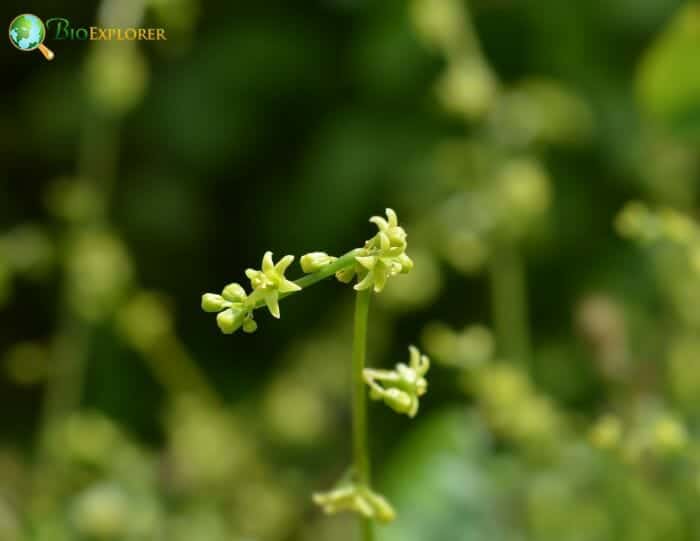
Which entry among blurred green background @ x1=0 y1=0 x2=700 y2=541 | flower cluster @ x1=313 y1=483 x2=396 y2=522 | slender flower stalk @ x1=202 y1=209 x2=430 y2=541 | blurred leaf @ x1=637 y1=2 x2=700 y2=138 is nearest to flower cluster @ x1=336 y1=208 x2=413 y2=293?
slender flower stalk @ x1=202 y1=209 x2=430 y2=541

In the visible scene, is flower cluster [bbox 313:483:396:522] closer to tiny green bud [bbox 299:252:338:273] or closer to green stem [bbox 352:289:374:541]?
green stem [bbox 352:289:374:541]

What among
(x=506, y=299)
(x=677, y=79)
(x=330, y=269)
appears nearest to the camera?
(x=330, y=269)

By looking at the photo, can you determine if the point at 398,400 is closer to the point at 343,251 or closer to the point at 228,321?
the point at 228,321

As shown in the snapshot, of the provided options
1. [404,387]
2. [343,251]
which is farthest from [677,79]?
[343,251]

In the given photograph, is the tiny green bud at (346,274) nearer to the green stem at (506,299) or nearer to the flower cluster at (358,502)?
the flower cluster at (358,502)

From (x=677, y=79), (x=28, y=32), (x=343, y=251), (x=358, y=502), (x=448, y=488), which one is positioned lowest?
(x=358, y=502)
